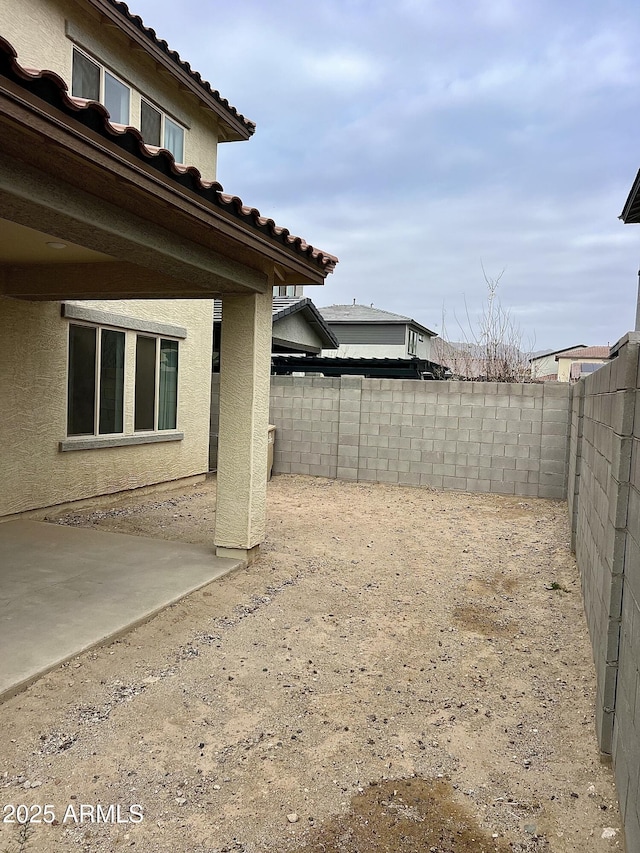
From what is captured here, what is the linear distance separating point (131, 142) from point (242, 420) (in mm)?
2948

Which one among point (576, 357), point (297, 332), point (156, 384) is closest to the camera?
point (156, 384)

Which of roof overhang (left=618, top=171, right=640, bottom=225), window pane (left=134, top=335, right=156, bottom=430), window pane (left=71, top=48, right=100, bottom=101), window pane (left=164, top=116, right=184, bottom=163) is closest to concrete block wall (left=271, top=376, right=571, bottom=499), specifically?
window pane (left=134, top=335, right=156, bottom=430)

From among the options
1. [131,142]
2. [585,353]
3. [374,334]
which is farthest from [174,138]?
[585,353]

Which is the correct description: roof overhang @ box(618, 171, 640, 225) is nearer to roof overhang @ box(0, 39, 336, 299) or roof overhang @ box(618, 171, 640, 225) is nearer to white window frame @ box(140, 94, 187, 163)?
roof overhang @ box(0, 39, 336, 299)

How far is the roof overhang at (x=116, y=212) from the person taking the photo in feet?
9.48

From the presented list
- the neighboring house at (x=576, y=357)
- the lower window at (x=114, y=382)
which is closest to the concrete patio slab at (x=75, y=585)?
the lower window at (x=114, y=382)

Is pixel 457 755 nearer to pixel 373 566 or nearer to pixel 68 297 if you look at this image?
pixel 373 566

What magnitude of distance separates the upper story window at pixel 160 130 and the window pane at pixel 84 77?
0.81 m

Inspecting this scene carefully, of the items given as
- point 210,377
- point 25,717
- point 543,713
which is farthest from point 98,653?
point 210,377

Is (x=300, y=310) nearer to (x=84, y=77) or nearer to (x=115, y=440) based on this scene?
(x=115, y=440)

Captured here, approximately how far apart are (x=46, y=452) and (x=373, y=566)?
424cm

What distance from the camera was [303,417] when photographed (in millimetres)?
11750

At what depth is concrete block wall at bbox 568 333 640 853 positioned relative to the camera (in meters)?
2.49

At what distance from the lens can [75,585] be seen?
5.08 m
